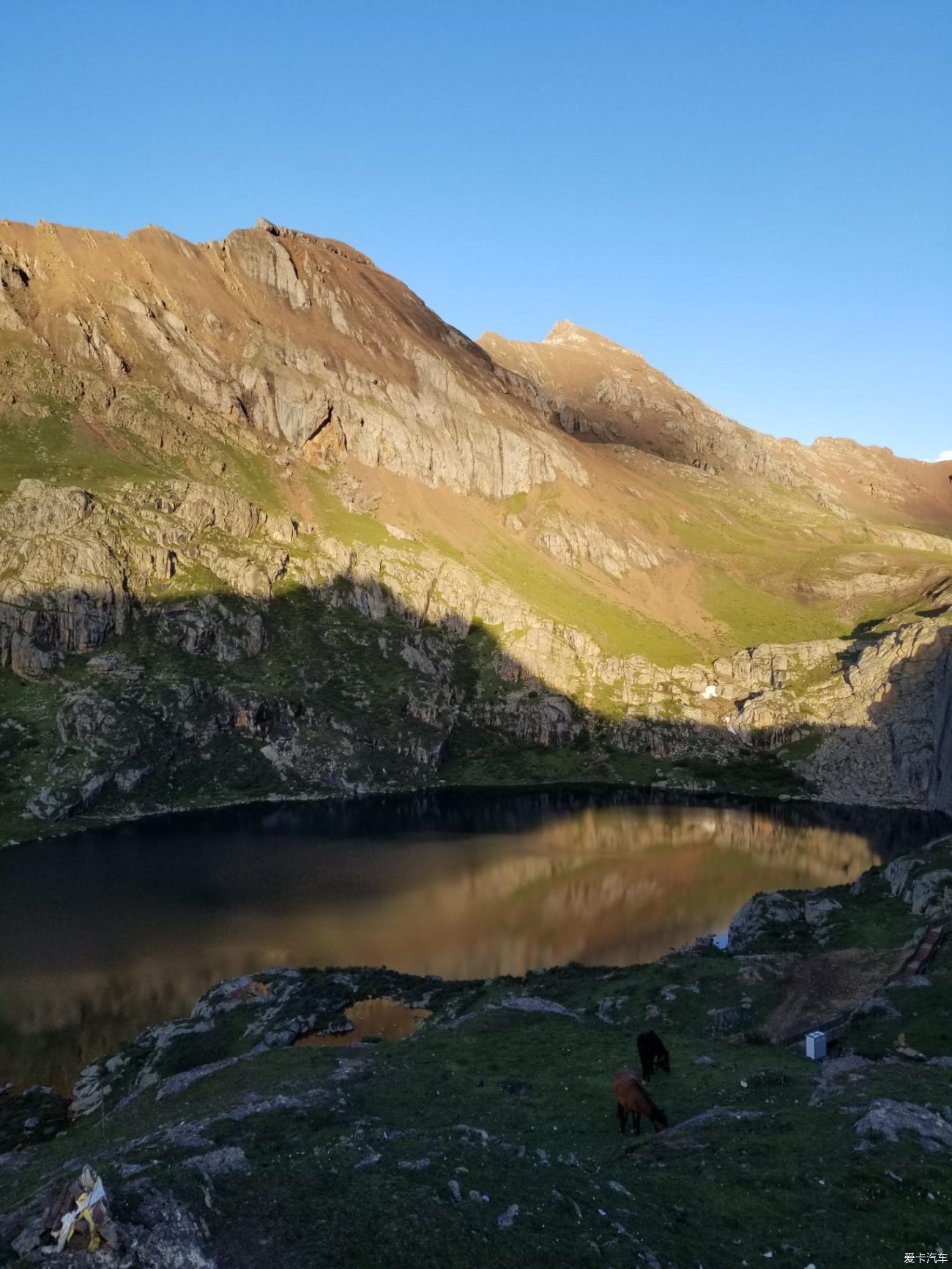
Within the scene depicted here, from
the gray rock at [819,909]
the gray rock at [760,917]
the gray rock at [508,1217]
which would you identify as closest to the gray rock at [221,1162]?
the gray rock at [508,1217]

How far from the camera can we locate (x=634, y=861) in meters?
109

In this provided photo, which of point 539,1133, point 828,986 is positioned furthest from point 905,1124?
point 828,986

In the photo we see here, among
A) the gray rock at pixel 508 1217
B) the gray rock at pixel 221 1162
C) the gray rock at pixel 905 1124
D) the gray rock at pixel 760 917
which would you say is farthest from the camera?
the gray rock at pixel 760 917

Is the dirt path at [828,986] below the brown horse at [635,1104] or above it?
below

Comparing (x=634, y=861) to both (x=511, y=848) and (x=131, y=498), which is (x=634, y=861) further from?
(x=131, y=498)

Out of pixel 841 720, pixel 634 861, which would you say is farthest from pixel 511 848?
pixel 841 720

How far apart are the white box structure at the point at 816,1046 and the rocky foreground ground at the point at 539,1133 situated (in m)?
1.60

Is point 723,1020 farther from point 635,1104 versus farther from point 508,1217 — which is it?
point 508,1217

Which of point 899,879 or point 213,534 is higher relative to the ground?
point 213,534

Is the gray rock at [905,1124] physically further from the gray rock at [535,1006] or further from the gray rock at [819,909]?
the gray rock at [819,909]

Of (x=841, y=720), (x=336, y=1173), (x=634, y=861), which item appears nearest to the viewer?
(x=336, y=1173)

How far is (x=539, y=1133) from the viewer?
26703 mm

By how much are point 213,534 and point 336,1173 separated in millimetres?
192854

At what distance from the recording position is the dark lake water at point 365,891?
219 ft
